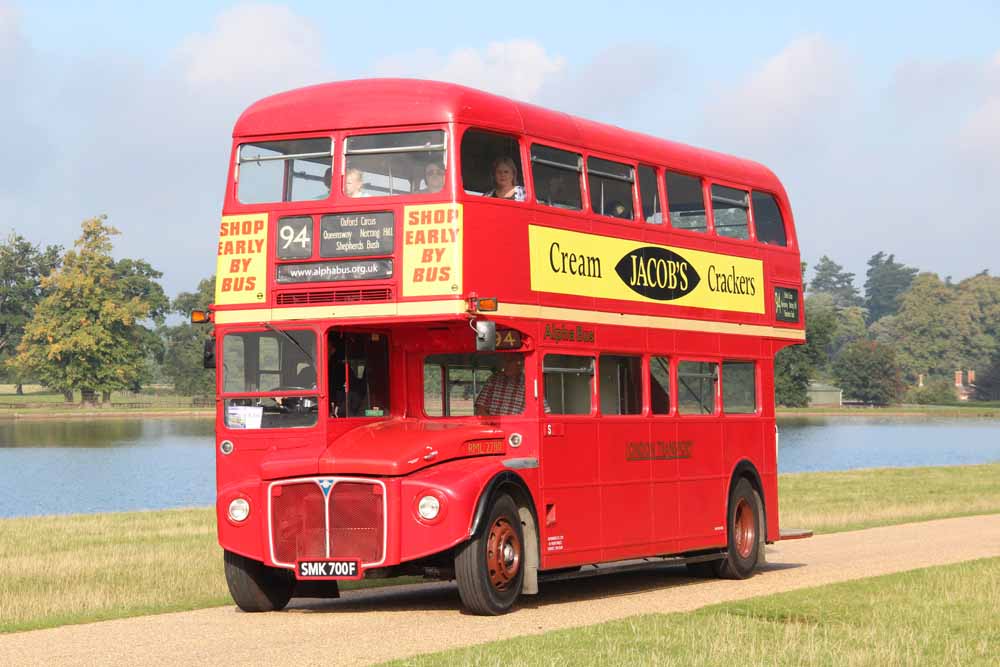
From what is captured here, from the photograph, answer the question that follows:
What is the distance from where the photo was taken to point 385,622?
44.8ft

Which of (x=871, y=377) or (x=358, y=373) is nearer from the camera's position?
(x=358, y=373)

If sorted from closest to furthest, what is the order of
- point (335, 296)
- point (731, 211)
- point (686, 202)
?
point (335, 296) → point (686, 202) → point (731, 211)

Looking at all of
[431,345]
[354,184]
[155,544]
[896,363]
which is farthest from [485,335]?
[896,363]

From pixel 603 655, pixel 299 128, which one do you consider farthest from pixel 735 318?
pixel 603 655

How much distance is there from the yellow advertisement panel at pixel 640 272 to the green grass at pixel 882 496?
8053 mm

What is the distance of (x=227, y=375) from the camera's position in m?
14.7

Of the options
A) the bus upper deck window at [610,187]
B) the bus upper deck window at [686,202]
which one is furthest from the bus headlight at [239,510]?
the bus upper deck window at [686,202]

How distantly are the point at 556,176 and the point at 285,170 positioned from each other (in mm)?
2542

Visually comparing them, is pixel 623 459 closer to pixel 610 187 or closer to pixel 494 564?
pixel 610 187

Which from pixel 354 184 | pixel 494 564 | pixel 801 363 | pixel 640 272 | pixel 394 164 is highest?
pixel 801 363

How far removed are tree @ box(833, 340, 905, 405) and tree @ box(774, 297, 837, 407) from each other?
952 inches

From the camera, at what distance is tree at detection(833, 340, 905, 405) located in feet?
512

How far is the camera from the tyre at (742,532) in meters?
18.5

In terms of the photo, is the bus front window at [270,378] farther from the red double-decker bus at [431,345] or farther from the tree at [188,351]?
the tree at [188,351]
